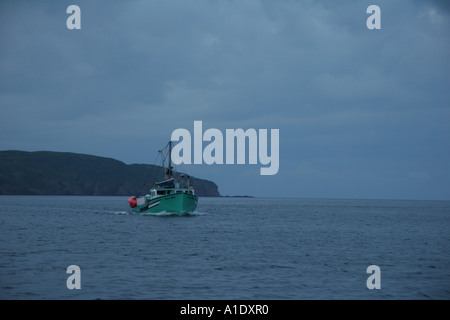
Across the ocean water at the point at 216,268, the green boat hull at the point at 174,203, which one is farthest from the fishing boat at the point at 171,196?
the ocean water at the point at 216,268

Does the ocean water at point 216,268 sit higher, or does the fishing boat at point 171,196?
the fishing boat at point 171,196

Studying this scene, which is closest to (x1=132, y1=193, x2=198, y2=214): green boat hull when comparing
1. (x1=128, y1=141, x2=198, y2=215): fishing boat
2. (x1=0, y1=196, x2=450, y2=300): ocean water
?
(x1=128, y1=141, x2=198, y2=215): fishing boat

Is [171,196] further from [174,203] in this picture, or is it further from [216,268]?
[216,268]

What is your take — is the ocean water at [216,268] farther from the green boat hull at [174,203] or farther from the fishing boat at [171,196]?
the green boat hull at [174,203]

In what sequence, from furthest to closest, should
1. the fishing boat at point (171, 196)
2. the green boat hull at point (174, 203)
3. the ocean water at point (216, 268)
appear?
the green boat hull at point (174, 203), the fishing boat at point (171, 196), the ocean water at point (216, 268)

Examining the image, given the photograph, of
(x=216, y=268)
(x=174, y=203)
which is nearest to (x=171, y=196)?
(x=174, y=203)

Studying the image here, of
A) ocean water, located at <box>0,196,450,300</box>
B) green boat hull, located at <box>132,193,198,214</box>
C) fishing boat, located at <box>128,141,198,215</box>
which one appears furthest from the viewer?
green boat hull, located at <box>132,193,198,214</box>

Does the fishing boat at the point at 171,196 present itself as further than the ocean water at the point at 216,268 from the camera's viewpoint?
Yes

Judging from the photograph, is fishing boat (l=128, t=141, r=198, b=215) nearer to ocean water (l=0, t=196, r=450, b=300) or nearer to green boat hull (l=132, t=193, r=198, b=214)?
green boat hull (l=132, t=193, r=198, b=214)

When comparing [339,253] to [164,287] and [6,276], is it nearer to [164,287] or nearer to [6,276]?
[164,287]

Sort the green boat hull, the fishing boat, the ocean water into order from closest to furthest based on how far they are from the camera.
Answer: the ocean water → the fishing boat → the green boat hull

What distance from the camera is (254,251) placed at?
123ft
